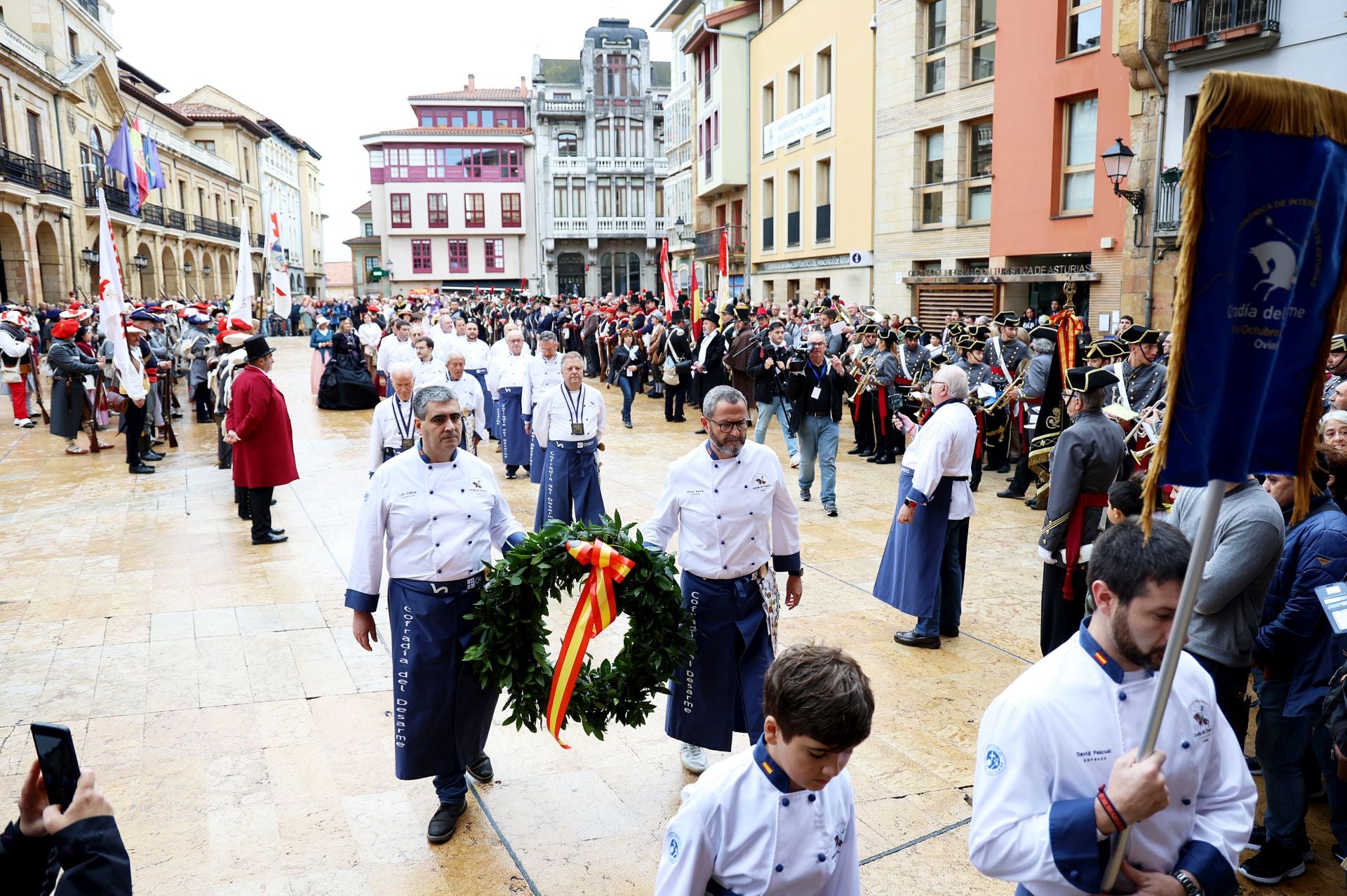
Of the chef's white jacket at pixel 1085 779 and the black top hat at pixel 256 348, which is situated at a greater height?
the black top hat at pixel 256 348

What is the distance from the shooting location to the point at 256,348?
31.1 ft

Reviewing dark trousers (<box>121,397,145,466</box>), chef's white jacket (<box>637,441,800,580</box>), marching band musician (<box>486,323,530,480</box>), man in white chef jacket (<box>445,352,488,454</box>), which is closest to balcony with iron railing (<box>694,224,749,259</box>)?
marching band musician (<box>486,323,530,480</box>)

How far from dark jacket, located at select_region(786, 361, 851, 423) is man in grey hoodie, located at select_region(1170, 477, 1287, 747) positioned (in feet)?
21.4

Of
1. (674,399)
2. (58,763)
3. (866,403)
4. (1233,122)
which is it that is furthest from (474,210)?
(1233,122)

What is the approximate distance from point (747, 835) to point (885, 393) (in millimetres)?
11875

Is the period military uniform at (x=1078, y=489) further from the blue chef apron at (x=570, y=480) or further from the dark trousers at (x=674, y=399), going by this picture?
the dark trousers at (x=674, y=399)

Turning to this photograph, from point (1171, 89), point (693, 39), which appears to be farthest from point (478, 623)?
point (693, 39)

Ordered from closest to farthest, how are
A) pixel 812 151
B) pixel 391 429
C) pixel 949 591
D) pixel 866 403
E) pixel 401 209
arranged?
pixel 949 591
pixel 391 429
pixel 866 403
pixel 812 151
pixel 401 209

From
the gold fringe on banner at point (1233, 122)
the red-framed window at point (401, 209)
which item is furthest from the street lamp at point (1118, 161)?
the red-framed window at point (401, 209)

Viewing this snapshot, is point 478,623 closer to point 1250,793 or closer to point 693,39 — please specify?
point 1250,793

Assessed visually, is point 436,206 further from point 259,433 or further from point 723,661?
point 723,661

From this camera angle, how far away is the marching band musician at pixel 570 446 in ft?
29.5

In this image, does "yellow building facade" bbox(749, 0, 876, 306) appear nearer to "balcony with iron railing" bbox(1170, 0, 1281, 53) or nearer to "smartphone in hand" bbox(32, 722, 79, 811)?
"balcony with iron railing" bbox(1170, 0, 1281, 53)

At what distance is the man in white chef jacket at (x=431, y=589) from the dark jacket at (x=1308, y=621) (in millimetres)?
3512
